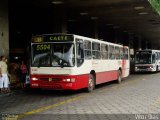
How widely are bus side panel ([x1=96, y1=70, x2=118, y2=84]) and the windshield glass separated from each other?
16099mm

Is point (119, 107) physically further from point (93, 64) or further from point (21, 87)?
point (21, 87)

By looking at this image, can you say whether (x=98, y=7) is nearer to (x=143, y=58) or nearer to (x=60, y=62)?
(x=60, y=62)

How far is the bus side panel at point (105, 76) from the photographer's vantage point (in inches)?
814

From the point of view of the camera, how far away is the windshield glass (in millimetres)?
40344

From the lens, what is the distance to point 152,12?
93.4ft

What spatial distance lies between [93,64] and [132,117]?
9087 mm

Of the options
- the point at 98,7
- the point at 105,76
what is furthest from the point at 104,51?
the point at 98,7

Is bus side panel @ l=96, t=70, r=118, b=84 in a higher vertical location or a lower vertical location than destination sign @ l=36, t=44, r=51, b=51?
lower

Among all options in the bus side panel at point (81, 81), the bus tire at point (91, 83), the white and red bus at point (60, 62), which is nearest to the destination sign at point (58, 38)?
the white and red bus at point (60, 62)

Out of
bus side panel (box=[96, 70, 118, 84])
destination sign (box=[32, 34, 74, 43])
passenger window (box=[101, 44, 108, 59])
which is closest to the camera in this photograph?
destination sign (box=[32, 34, 74, 43])

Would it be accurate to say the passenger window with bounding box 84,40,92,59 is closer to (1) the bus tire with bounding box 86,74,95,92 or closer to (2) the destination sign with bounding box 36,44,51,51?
(1) the bus tire with bounding box 86,74,95,92

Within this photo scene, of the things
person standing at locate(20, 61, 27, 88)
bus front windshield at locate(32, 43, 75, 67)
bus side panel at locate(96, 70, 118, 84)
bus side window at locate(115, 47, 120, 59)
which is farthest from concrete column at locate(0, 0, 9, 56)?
bus side window at locate(115, 47, 120, 59)

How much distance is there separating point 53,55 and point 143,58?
81.0 feet

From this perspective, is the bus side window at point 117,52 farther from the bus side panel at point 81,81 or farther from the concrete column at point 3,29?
the concrete column at point 3,29
